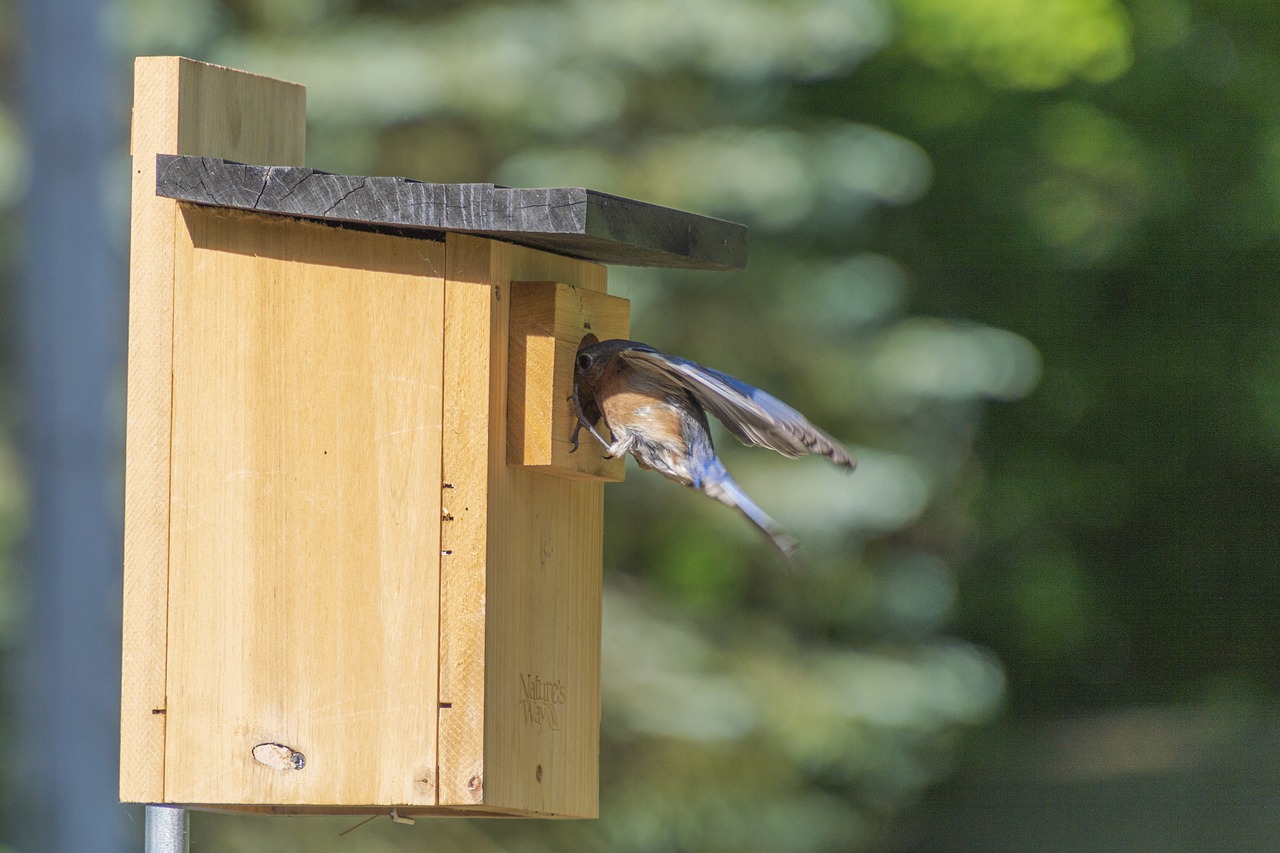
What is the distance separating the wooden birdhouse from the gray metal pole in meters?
0.09

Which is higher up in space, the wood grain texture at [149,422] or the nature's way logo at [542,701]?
the wood grain texture at [149,422]

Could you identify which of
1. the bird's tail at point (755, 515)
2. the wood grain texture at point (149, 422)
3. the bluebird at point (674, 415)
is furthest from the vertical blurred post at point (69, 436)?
the bird's tail at point (755, 515)

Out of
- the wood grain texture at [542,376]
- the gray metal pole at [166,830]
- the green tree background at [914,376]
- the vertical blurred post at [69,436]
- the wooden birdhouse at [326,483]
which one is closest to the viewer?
the gray metal pole at [166,830]

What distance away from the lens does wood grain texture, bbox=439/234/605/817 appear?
2434 mm

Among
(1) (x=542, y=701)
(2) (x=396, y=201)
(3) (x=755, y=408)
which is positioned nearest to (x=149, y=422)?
(2) (x=396, y=201)

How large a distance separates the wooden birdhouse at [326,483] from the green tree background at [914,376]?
2950 mm

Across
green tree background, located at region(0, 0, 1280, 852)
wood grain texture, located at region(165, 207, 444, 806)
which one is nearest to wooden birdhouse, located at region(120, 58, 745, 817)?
wood grain texture, located at region(165, 207, 444, 806)

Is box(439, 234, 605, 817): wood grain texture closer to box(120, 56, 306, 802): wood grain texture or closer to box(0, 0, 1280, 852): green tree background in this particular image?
box(120, 56, 306, 802): wood grain texture

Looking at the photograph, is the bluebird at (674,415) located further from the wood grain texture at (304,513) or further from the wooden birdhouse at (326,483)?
the wood grain texture at (304,513)

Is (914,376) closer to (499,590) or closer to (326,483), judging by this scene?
(499,590)

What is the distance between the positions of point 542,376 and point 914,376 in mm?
4208

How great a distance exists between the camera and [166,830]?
233 centimetres

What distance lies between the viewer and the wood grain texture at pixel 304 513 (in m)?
2.44

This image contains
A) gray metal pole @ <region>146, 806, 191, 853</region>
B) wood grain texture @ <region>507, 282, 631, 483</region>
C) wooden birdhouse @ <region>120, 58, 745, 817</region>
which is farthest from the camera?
wood grain texture @ <region>507, 282, 631, 483</region>
